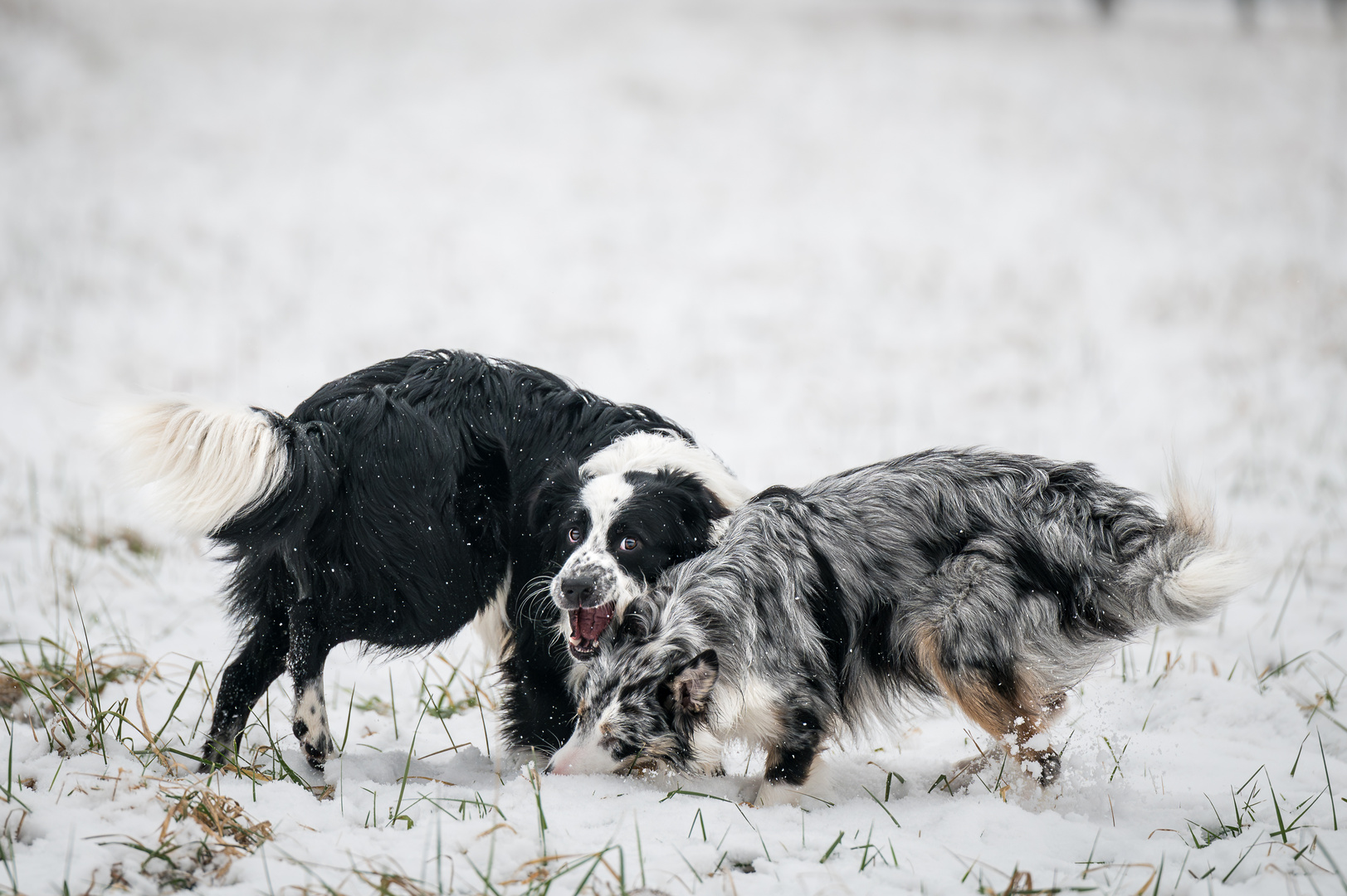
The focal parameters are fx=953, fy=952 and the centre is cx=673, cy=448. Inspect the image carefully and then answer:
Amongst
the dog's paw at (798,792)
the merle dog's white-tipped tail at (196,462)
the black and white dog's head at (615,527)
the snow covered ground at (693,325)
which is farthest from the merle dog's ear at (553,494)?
the dog's paw at (798,792)

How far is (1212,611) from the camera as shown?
9.93ft

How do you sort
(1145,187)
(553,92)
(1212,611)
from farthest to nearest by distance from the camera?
(553,92)
(1145,187)
(1212,611)

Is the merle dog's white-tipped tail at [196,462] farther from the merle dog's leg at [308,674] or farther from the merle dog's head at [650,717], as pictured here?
the merle dog's head at [650,717]

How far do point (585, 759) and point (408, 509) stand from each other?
1.02 meters

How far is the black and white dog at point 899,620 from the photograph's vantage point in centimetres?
304

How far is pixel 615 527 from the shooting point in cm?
328

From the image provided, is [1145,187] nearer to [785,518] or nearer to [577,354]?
[577,354]

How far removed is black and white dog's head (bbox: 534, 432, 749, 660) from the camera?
3213mm

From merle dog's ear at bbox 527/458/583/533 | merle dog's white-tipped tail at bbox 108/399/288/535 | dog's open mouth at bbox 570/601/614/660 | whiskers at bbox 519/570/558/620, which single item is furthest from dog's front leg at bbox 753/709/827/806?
merle dog's white-tipped tail at bbox 108/399/288/535

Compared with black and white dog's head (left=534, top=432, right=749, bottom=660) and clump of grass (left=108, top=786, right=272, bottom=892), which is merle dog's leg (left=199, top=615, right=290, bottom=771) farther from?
black and white dog's head (left=534, top=432, right=749, bottom=660)

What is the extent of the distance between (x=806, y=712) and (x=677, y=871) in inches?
33.8

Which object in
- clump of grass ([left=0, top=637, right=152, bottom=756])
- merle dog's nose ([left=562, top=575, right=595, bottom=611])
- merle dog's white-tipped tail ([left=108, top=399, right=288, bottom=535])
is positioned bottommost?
clump of grass ([left=0, top=637, right=152, bottom=756])

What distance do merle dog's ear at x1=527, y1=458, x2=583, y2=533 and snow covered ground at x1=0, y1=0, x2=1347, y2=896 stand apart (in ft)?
2.41

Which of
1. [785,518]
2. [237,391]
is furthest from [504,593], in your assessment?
[237,391]
